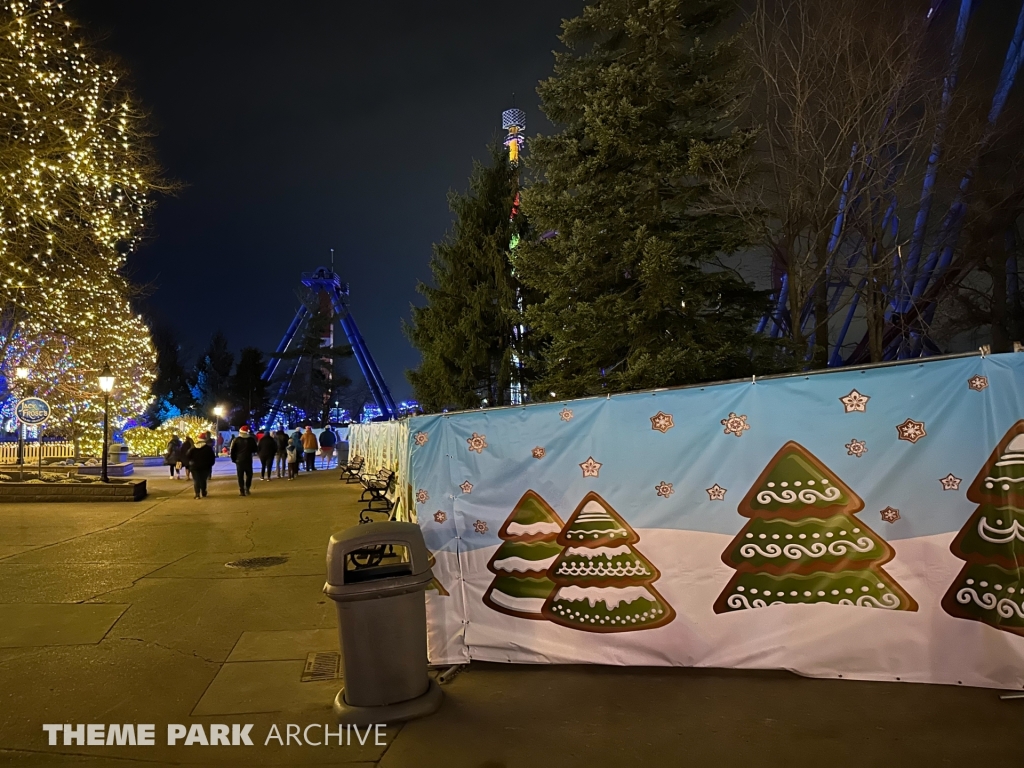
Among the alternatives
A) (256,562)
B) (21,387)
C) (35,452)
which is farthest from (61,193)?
(35,452)

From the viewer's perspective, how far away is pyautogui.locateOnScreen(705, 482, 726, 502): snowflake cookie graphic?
191 inches

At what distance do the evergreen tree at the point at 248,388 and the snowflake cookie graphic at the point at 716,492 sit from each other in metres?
68.9

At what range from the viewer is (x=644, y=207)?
1193cm

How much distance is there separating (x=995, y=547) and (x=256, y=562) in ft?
27.2

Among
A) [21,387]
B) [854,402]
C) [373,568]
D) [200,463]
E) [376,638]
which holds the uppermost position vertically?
[21,387]

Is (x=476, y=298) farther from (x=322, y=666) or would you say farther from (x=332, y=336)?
(x=332, y=336)

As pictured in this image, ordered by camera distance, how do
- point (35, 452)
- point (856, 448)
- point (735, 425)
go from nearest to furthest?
point (856, 448) < point (735, 425) < point (35, 452)

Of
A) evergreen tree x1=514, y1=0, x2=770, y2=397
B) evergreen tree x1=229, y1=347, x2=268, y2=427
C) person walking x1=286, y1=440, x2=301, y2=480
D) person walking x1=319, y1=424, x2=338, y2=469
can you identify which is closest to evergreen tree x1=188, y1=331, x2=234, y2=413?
evergreen tree x1=229, y1=347, x2=268, y2=427

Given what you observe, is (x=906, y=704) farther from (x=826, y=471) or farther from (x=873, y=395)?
(x=873, y=395)

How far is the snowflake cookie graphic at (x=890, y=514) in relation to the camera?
176 inches

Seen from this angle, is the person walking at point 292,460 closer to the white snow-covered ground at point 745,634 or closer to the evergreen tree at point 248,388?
the white snow-covered ground at point 745,634

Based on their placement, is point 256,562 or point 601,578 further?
point 256,562

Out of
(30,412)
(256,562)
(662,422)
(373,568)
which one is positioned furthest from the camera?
(30,412)

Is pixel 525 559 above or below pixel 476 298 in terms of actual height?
below
